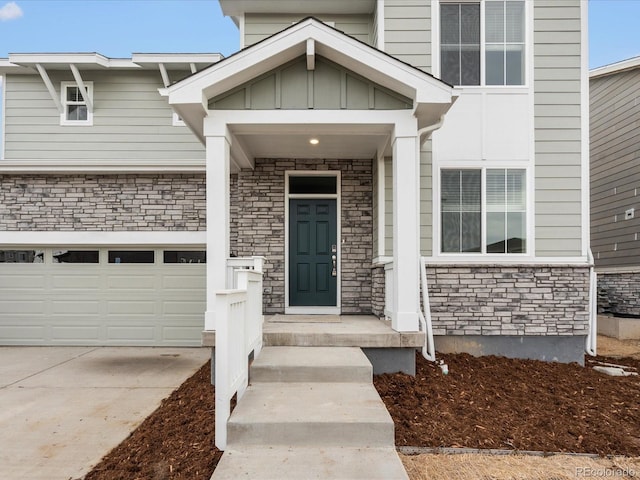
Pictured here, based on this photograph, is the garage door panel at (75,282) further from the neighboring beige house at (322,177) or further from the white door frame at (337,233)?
the white door frame at (337,233)

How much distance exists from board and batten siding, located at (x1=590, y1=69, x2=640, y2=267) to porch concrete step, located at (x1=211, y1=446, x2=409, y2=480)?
29.0ft

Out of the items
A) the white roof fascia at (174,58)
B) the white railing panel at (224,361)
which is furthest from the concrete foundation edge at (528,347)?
the white roof fascia at (174,58)

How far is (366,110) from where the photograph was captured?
4926 mm

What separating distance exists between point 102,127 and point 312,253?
491cm

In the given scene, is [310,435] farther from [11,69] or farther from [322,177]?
[11,69]

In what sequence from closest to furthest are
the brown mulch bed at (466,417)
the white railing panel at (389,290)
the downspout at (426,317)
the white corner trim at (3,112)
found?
1. the brown mulch bed at (466,417)
2. the white railing panel at (389,290)
3. the downspout at (426,317)
4. the white corner trim at (3,112)

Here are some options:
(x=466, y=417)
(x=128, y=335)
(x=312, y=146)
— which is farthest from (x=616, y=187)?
(x=128, y=335)

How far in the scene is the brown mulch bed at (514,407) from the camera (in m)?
3.56

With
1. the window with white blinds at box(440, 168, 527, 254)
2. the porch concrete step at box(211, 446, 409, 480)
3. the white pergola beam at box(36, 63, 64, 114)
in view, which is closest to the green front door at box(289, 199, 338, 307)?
the window with white blinds at box(440, 168, 527, 254)

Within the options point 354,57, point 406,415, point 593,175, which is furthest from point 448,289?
point 593,175

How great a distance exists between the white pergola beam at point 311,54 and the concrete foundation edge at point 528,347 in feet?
12.9

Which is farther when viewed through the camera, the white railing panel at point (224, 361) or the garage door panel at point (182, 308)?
the garage door panel at point (182, 308)

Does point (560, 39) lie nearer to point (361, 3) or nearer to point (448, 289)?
point (361, 3)

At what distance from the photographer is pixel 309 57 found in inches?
188
